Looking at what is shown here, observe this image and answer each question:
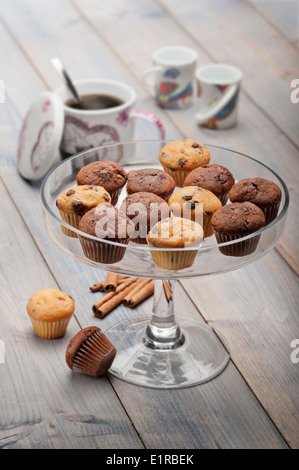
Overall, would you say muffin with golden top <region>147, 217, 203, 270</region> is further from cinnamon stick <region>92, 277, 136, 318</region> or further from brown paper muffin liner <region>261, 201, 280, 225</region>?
cinnamon stick <region>92, 277, 136, 318</region>

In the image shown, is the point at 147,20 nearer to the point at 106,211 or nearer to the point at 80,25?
the point at 80,25

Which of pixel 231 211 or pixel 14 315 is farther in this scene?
pixel 14 315

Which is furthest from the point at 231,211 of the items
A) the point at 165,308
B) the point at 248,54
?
the point at 248,54

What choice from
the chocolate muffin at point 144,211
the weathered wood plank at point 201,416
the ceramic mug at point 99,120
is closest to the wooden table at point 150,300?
the weathered wood plank at point 201,416

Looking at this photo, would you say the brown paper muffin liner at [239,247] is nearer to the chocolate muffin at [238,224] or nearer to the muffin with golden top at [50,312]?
the chocolate muffin at [238,224]

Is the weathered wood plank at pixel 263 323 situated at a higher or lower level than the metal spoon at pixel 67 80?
lower

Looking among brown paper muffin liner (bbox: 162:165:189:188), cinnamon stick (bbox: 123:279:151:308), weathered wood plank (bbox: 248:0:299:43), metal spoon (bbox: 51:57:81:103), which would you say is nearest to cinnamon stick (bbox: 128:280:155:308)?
cinnamon stick (bbox: 123:279:151:308)
